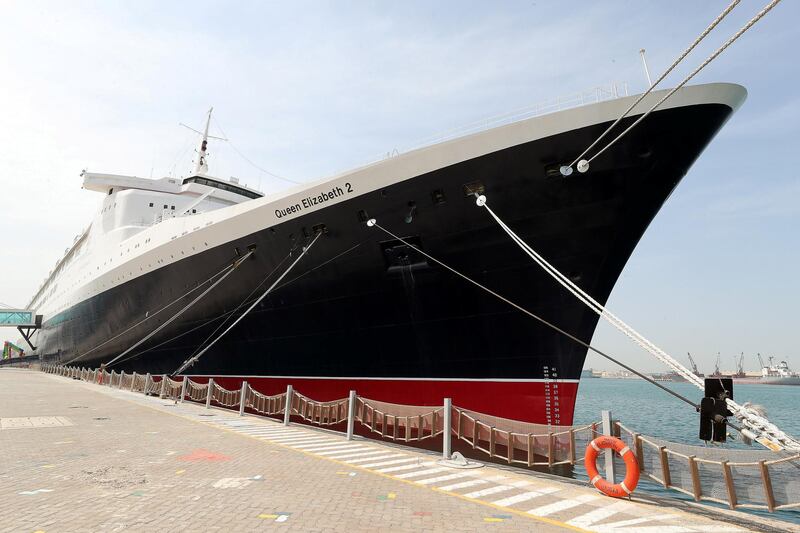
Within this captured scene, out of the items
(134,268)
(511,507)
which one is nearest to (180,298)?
(134,268)

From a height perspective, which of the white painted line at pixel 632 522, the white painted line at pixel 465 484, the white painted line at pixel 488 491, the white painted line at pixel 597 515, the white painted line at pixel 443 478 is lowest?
the white painted line at pixel 443 478

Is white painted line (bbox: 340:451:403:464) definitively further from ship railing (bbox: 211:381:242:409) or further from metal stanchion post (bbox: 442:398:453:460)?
ship railing (bbox: 211:381:242:409)

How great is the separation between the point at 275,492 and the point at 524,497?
3.31 metres

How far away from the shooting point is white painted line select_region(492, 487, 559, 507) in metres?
5.72

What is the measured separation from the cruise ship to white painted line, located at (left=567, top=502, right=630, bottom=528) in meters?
4.83

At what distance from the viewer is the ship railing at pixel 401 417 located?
9.12 m

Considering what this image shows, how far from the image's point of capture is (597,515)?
17.4 ft

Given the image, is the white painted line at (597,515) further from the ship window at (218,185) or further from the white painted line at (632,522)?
the ship window at (218,185)

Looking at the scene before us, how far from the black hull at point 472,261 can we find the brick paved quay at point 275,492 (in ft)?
11.5

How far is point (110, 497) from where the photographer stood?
5.35m

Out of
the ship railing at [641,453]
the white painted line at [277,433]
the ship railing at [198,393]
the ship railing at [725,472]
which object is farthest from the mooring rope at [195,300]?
the ship railing at [725,472]

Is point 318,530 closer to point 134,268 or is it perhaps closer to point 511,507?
point 511,507

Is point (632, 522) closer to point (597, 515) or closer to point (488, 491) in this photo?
point (597, 515)

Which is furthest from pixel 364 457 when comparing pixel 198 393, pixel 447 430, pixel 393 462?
pixel 198 393
